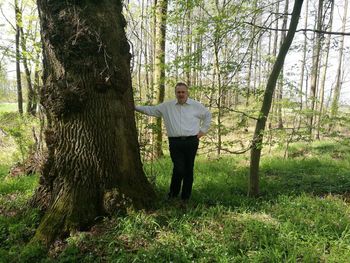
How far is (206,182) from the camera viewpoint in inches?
221

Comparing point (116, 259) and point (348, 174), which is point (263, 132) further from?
point (348, 174)

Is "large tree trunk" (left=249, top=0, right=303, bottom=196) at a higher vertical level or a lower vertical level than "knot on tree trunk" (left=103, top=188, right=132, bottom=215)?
higher

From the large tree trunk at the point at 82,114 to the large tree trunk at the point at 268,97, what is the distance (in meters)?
2.25

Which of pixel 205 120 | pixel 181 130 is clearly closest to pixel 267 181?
pixel 205 120

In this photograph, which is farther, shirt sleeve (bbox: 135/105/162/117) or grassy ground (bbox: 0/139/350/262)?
shirt sleeve (bbox: 135/105/162/117)

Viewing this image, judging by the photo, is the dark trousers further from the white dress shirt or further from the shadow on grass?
the shadow on grass

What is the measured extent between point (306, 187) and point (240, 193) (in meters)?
1.55

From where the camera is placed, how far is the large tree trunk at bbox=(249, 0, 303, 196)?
14.6ft

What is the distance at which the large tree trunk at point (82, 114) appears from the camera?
3.41 metres

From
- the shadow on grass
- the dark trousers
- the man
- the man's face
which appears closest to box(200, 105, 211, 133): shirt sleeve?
→ the man

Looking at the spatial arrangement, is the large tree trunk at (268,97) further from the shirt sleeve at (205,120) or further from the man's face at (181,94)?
the man's face at (181,94)

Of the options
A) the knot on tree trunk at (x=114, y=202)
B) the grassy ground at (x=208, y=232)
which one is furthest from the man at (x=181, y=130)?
the knot on tree trunk at (x=114, y=202)

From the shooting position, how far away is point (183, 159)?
178 inches

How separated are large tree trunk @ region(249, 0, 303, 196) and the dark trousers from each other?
1.06 meters
